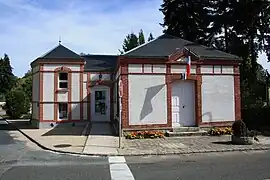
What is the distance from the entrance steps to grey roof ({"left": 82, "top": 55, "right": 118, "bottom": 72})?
30.9 ft

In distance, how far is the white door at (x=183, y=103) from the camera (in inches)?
691

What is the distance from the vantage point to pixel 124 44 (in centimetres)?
6456

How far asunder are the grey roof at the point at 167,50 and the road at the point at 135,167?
280 inches

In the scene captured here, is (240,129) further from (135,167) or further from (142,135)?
(135,167)

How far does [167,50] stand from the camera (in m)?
18.3

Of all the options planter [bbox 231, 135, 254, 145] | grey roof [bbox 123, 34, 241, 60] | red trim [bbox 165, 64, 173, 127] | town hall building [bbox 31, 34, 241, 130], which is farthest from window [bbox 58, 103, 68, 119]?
planter [bbox 231, 135, 254, 145]

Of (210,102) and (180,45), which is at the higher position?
(180,45)

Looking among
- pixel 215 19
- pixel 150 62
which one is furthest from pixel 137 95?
pixel 215 19

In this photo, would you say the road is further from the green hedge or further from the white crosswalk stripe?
the green hedge

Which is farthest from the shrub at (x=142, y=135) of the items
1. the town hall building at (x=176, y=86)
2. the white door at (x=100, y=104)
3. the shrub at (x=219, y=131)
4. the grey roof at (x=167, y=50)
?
the white door at (x=100, y=104)

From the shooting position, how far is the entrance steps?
660 inches

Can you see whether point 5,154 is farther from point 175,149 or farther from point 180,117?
point 180,117

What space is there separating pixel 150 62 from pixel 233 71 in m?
4.84

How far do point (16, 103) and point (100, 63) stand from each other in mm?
12679
